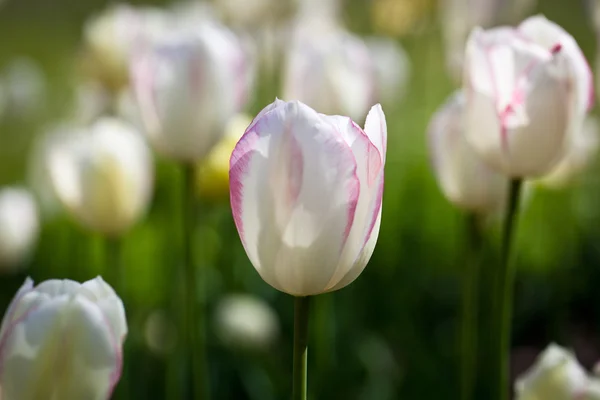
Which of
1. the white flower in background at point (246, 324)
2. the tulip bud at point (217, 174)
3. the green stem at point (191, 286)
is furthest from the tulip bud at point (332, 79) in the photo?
the white flower in background at point (246, 324)

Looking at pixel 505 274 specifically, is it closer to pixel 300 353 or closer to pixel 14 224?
pixel 300 353

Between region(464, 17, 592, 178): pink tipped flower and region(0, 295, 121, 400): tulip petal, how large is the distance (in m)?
0.39

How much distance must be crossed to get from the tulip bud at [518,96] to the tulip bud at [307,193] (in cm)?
21

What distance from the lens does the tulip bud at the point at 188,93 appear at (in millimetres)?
1002

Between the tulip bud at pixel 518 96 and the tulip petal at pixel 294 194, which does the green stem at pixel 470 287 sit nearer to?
the tulip bud at pixel 518 96

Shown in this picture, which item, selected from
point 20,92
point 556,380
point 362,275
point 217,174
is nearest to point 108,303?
point 556,380

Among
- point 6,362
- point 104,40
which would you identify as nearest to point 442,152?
point 6,362

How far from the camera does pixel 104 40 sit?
166 cm

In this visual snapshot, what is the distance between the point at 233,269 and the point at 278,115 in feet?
3.94

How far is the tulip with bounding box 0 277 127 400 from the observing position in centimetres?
56

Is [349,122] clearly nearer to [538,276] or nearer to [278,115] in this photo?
[278,115]

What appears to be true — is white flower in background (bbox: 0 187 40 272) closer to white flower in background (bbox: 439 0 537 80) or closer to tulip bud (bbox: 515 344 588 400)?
white flower in background (bbox: 439 0 537 80)

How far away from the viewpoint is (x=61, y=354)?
567 millimetres

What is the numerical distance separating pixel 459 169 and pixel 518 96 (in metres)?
0.17
